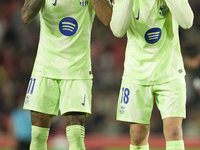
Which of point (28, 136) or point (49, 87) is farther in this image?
point (28, 136)

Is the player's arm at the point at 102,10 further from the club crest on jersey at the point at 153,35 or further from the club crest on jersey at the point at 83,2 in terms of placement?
the club crest on jersey at the point at 153,35

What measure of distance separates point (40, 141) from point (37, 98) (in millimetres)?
396

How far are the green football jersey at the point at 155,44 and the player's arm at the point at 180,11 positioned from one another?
0.20 m

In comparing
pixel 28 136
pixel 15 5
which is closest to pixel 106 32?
pixel 15 5

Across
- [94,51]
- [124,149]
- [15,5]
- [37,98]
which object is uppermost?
[15,5]

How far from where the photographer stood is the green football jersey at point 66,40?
3.67m

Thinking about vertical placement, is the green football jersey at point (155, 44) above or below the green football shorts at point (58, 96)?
above

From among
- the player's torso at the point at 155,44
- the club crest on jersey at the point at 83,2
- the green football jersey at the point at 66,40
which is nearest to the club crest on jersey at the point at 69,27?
the green football jersey at the point at 66,40

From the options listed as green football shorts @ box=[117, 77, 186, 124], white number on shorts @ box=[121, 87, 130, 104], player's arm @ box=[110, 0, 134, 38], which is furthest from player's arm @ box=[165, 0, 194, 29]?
white number on shorts @ box=[121, 87, 130, 104]

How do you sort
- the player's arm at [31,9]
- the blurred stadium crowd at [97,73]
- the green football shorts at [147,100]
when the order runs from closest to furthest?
1. the green football shorts at [147,100]
2. the player's arm at [31,9]
3. the blurred stadium crowd at [97,73]

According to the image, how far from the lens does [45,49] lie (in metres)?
3.74

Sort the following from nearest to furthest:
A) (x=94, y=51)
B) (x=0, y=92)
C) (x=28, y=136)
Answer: (x=28, y=136), (x=0, y=92), (x=94, y=51)

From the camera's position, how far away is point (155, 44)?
11.4ft

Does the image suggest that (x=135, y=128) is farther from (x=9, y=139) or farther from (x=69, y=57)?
(x=9, y=139)
